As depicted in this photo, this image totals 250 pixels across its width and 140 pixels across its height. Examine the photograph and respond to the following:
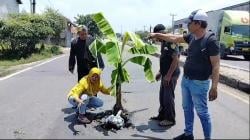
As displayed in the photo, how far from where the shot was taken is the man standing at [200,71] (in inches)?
244

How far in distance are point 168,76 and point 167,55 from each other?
366 millimetres

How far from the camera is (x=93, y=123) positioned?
8164 mm

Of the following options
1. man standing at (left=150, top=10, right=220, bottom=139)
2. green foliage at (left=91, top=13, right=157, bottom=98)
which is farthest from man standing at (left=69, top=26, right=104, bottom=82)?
man standing at (left=150, top=10, right=220, bottom=139)

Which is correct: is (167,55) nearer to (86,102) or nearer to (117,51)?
(117,51)

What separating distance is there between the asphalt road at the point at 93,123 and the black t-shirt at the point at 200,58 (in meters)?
1.21

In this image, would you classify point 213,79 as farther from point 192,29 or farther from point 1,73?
point 1,73

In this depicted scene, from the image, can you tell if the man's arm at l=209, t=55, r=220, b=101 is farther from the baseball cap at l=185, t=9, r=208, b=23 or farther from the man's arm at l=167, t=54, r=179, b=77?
the man's arm at l=167, t=54, r=179, b=77

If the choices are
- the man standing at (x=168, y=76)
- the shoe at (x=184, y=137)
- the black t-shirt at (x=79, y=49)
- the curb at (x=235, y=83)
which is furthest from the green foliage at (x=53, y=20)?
the shoe at (x=184, y=137)

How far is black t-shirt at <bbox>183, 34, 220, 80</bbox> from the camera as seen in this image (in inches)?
243

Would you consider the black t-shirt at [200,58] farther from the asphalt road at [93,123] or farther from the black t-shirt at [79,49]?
the black t-shirt at [79,49]

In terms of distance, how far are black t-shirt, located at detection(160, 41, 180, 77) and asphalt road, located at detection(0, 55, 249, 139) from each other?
39.2 inches

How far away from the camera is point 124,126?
791 centimetres

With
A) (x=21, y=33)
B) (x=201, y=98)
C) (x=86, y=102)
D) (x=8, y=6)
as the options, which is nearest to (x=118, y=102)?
(x=86, y=102)

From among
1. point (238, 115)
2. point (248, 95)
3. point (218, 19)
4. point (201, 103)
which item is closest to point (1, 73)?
point (248, 95)
